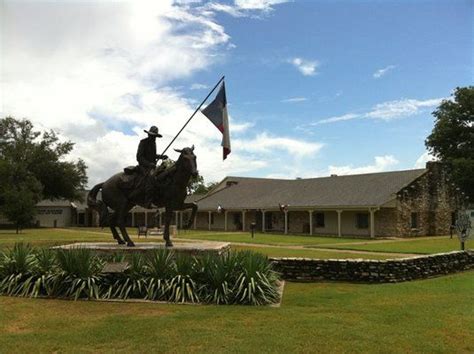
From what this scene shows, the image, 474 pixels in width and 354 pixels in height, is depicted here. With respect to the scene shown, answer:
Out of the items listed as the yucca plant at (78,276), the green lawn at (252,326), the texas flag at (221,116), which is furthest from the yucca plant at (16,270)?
the texas flag at (221,116)

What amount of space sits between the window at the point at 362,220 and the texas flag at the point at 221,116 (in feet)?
82.2

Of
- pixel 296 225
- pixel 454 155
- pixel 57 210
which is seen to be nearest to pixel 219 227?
pixel 296 225

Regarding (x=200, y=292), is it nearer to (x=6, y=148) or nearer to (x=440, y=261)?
(x=440, y=261)

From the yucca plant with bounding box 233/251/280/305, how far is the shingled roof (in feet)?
81.4

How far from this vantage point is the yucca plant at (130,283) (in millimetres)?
9984

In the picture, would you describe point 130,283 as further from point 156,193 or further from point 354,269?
point 354,269

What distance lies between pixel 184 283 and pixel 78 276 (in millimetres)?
2185

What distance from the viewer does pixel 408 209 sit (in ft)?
119

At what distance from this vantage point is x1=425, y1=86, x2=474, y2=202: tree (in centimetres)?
5547

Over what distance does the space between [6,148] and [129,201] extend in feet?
185

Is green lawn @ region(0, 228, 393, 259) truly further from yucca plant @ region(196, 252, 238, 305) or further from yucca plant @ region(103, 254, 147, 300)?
yucca plant @ region(103, 254, 147, 300)

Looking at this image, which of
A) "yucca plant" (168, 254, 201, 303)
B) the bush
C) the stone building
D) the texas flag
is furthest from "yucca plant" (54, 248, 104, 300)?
the stone building

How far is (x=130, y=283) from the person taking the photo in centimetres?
1020

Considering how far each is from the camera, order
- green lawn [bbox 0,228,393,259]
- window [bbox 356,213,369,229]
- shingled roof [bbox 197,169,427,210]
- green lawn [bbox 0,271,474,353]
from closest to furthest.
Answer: green lawn [bbox 0,271,474,353] < green lawn [bbox 0,228,393,259] < shingled roof [bbox 197,169,427,210] < window [bbox 356,213,369,229]
